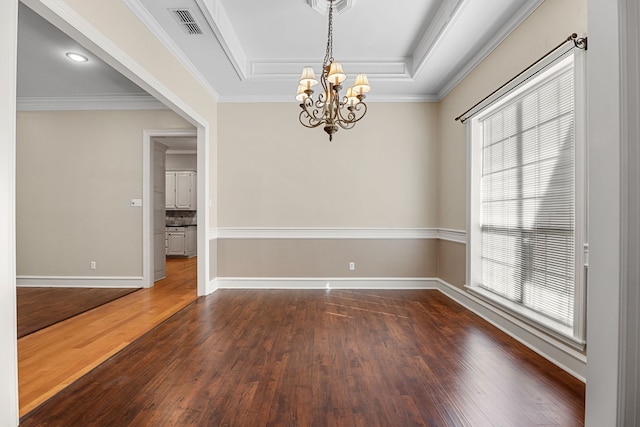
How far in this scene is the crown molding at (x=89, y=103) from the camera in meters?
5.15

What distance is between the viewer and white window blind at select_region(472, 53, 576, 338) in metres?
2.61

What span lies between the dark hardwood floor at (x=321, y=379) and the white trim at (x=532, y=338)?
0.25 ft

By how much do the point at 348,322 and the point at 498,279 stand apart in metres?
1.67

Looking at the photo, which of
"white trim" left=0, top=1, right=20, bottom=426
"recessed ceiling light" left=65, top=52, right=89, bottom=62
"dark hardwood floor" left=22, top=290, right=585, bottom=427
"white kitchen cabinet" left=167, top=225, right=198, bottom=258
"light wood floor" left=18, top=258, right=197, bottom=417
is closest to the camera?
"white trim" left=0, top=1, right=20, bottom=426

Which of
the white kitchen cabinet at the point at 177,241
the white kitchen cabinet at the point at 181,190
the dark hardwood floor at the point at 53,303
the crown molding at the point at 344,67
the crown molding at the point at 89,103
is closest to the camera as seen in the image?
the dark hardwood floor at the point at 53,303

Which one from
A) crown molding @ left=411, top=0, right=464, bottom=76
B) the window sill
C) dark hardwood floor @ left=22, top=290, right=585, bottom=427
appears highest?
crown molding @ left=411, top=0, right=464, bottom=76

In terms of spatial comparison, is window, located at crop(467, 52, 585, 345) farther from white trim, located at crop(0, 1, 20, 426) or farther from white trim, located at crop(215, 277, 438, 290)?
white trim, located at crop(0, 1, 20, 426)

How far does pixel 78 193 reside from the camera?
522 cm

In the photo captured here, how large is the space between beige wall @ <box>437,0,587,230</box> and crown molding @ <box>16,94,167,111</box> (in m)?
4.29

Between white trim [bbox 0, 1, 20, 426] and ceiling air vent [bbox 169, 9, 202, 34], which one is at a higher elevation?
ceiling air vent [bbox 169, 9, 202, 34]

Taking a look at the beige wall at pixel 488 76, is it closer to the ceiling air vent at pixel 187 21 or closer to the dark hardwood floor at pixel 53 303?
the ceiling air vent at pixel 187 21

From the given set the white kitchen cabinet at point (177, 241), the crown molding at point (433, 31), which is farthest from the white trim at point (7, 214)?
the white kitchen cabinet at point (177, 241)

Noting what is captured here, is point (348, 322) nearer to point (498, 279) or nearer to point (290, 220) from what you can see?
point (498, 279)

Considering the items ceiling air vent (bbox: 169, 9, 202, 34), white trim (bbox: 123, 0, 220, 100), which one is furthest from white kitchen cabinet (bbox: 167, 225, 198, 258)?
ceiling air vent (bbox: 169, 9, 202, 34)
